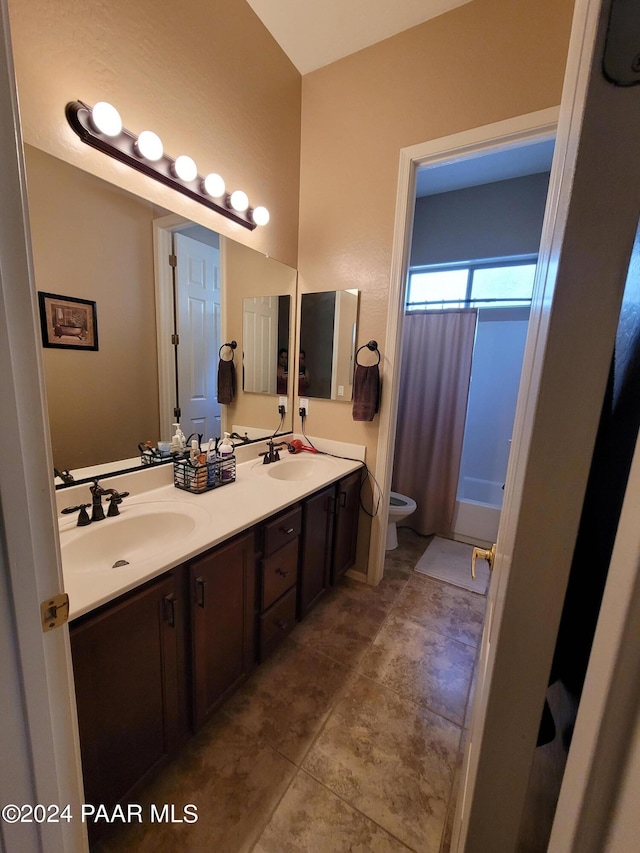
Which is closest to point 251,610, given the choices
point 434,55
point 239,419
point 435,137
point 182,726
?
point 182,726

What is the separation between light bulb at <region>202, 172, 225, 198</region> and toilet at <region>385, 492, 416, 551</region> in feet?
7.08

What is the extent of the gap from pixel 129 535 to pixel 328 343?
1.55 metres

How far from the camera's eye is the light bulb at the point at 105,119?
1.11 meters

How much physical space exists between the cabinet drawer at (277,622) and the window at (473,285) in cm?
249

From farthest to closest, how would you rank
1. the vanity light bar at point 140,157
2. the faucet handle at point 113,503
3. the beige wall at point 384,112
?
the beige wall at point 384,112, the faucet handle at point 113,503, the vanity light bar at point 140,157

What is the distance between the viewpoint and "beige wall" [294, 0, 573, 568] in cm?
149

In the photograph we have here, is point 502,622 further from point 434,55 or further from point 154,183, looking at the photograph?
point 434,55

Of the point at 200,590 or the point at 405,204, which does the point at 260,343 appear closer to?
the point at 405,204

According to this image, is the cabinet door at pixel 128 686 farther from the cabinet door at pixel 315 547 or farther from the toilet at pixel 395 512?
the toilet at pixel 395 512

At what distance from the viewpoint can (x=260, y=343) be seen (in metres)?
2.16

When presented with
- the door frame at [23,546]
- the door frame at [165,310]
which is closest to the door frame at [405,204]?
the door frame at [165,310]

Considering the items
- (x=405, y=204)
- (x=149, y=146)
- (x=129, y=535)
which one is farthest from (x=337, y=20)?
(x=129, y=535)

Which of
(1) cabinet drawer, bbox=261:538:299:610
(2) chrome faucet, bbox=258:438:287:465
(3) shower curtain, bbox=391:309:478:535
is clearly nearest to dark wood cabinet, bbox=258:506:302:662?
(1) cabinet drawer, bbox=261:538:299:610

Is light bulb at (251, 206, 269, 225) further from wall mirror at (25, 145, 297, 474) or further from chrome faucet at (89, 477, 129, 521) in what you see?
chrome faucet at (89, 477, 129, 521)
